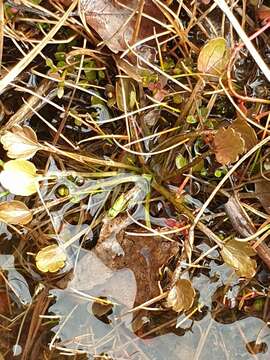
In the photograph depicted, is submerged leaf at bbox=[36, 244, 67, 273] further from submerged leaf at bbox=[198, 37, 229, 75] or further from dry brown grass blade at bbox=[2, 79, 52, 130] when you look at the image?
submerged leaf at bbox=[198, 37, 229, 75]

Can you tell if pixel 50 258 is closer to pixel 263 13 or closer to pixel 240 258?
pixel 240 258

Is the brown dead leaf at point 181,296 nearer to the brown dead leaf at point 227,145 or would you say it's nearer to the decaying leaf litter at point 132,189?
the decaying leaf litter at point 132,189

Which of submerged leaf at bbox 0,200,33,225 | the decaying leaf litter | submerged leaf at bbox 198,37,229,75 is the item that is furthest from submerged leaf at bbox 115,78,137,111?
submerged leaf at bbox 0,200,33,225

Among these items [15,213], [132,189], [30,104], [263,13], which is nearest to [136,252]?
[132,189]

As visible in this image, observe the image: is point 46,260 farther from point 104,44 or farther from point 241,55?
point 241,55

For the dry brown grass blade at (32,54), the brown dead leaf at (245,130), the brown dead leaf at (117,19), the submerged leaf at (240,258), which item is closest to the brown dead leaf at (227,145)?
the brown dead leaf at (245,130)
